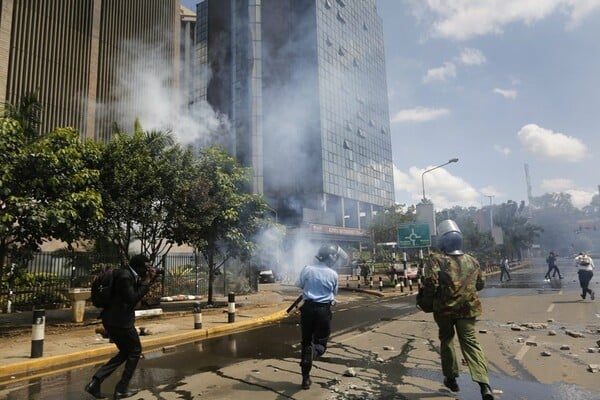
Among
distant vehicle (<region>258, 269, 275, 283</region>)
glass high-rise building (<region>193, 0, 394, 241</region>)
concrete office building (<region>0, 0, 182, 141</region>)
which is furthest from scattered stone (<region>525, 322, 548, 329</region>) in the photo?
glass high-rise building (<region>193, 0, 394, 241</region>)

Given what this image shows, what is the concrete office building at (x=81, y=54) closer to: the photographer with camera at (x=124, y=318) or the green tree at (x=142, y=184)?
the green tree at (x=142, y=184)

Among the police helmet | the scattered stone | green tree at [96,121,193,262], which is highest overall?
green tree at [96,121,193,262]

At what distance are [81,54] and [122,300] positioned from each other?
2206 cm

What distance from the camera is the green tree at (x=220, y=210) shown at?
38.2 feet

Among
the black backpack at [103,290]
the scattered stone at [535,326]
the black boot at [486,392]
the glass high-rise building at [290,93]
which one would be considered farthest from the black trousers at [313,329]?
the glass high-rise building at [290,93]

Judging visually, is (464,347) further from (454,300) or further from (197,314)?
(197,314)

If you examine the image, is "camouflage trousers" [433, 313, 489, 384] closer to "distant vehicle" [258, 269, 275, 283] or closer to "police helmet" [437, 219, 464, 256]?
"police helmet" [437, 219, 464, 256]

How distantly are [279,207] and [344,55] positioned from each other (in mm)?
19703

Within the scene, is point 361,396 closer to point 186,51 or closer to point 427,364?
point 427,364

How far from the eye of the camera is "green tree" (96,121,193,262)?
1027cm

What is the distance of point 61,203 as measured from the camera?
24.7ft

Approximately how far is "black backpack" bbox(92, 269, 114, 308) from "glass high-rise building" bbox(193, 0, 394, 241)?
34.0 metres

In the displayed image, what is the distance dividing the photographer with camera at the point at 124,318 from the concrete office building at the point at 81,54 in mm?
16829

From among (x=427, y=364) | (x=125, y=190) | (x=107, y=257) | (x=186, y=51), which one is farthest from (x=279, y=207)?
(x=427, y=364)
